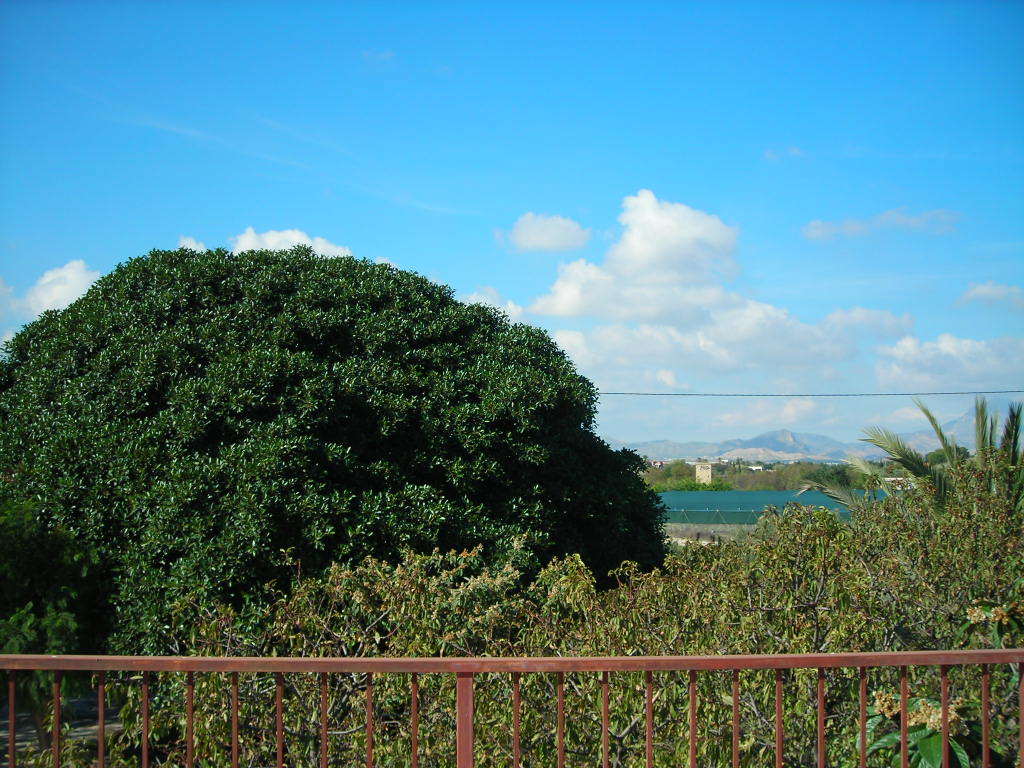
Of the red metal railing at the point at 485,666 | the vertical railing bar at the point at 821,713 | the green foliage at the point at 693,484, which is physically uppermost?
the red metal railing at the point at 485,666

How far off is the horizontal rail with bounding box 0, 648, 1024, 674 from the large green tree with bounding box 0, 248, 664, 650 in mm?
2228

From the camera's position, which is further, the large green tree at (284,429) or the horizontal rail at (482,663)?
the large green tree at (284,429)

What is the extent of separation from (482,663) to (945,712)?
1991 mm

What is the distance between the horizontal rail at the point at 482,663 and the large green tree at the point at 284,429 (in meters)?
2.23

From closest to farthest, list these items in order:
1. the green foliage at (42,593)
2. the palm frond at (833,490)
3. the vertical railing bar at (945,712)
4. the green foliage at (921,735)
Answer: the vertical railing bar at (945,712), the green foliage at (921,735), the green foliage at (42,593), the palm frond at (833,490)

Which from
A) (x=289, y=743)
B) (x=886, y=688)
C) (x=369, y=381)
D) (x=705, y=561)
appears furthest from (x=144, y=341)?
(x=886, y=688)

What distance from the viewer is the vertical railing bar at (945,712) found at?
12.1 feet

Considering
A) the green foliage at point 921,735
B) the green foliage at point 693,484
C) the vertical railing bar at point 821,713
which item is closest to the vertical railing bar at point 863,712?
the vertical railing bar at point 821,713

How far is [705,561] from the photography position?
6.60 meters

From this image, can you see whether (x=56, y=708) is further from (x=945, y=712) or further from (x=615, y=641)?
(x=945, y=712)

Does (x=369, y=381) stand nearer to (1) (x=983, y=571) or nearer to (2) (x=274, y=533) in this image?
(2) (x=274, y=533)

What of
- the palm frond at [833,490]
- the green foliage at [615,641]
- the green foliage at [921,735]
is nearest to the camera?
the green foliage at [921,735]

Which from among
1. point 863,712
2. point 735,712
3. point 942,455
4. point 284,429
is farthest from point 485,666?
point 942,455

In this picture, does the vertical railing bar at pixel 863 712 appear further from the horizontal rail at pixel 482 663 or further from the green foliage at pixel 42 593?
the green foliage at pixel 42 593
